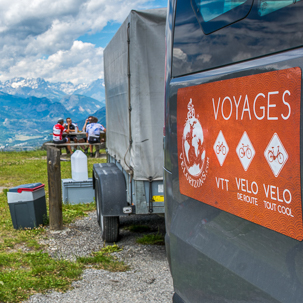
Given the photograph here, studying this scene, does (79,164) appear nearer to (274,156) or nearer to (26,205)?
(26,205)

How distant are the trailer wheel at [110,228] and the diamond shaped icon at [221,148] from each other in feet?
12.5

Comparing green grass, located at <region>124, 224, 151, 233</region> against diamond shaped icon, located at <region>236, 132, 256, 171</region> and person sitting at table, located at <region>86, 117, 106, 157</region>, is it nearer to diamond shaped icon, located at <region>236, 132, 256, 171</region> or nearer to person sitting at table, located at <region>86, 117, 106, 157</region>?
diamond shaped icon, located at <region>236, 132, 256, 171</region>

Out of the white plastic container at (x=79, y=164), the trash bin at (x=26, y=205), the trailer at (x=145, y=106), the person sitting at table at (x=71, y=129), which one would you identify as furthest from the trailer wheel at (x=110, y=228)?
the person sitting at table at (x=71, y=129)

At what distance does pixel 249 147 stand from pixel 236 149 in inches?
4.2

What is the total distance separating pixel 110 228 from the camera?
5.61 meters

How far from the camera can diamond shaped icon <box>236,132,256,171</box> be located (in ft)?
5.69

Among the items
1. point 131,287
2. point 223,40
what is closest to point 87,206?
point 131,287

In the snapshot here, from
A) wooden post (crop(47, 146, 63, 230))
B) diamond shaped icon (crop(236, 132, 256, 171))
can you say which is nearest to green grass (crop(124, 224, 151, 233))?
wooden post (crop(47, 146, 63, 230))

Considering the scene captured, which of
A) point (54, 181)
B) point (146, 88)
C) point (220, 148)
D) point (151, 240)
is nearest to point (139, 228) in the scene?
point (151, 240)

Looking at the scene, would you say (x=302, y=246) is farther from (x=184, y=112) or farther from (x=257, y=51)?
(x=184, y=112)

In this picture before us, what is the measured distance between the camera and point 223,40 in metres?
1.96

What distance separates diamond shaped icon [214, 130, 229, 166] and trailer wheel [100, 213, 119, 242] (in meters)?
3.80

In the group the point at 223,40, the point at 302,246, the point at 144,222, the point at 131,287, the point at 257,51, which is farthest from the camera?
the point at 144,222

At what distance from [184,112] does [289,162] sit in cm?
100
